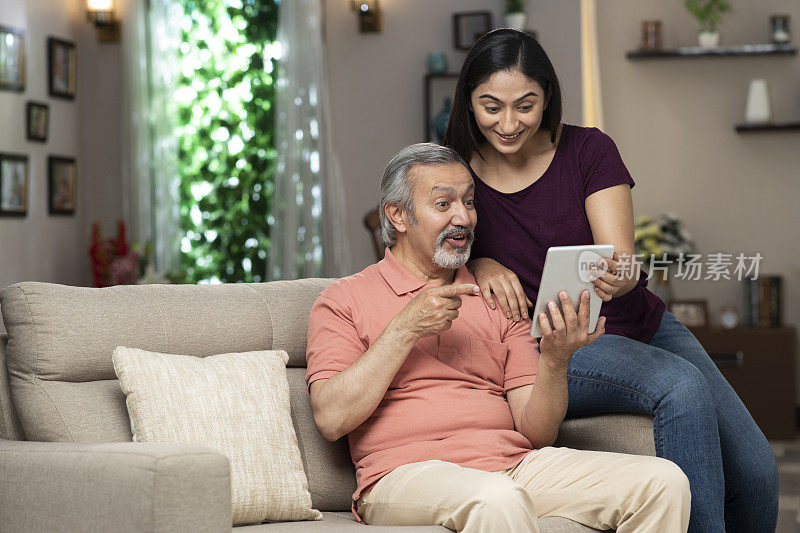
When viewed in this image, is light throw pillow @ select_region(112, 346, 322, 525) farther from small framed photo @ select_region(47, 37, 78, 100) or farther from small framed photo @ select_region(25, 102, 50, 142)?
small framed photo @ select_region(47, 37, 78, 100)

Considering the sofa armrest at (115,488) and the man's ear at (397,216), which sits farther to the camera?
the man's ear at (397,216)

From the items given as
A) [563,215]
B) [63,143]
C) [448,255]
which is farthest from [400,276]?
[63,143]

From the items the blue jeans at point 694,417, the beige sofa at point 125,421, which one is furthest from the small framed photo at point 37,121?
the blue jeans at point 694,417

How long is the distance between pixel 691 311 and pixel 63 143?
367 cm

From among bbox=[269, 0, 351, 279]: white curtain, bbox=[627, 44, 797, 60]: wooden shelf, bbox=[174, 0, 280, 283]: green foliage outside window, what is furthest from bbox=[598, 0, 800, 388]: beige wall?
bbox=[174, 0, 280, 283]: green foliage outside window

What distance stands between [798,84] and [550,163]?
365cm

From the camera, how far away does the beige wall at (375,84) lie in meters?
5.31

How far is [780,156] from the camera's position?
5242 millimetres

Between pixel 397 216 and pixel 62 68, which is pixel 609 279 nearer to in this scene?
pixel 397 216

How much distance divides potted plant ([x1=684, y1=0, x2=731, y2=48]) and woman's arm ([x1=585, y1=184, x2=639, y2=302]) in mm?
3422

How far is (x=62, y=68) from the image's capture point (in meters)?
5.22

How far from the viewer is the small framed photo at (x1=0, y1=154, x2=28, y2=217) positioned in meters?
4.61

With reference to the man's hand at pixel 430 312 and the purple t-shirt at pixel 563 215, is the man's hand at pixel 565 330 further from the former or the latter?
the purple t-shirt at pixel 563 215

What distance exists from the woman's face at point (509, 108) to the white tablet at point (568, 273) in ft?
1.24
